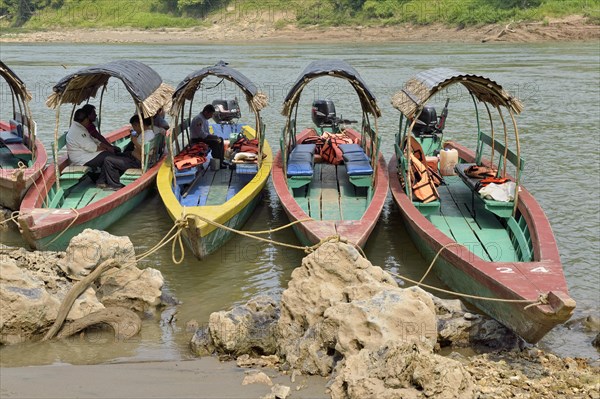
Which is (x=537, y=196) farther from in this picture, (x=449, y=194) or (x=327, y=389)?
(x=327, y=389)

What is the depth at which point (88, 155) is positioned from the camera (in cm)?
1050

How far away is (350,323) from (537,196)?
7392 millimetres

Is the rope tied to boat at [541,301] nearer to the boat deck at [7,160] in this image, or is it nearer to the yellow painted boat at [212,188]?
the yellow painted boat at [212,188]

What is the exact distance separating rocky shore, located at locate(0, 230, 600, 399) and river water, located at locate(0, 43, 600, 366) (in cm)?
38

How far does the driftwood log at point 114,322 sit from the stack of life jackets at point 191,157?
365 centimetres

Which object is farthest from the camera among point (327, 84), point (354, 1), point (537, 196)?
point (354, 1)

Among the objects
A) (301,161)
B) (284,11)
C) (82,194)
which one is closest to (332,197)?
(301,161)

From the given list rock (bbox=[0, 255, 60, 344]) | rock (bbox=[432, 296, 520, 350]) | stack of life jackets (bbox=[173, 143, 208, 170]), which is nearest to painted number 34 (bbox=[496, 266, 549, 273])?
rock (bbox=[432, 296, 520, 350])

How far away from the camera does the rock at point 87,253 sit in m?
7.36

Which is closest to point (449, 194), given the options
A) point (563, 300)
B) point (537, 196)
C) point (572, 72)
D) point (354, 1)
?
point (537, 196)

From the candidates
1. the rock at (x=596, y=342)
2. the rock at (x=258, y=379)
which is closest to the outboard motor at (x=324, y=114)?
the rock at (x=596, y=342)

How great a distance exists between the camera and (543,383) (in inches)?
219

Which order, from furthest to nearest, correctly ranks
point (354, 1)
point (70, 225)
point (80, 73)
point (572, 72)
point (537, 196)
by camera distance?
point (354, 1) → point (572, 72) → point (537, 196) → point (80, 73) → point (70, 225)

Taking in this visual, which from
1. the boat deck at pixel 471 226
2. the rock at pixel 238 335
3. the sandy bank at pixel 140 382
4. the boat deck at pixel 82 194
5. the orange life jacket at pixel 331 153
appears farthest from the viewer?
the orange life jacket at pixel 331 153
